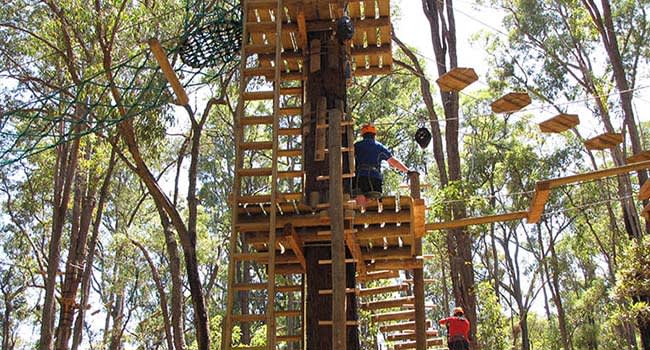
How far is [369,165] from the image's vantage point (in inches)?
269

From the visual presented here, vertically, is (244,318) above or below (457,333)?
above

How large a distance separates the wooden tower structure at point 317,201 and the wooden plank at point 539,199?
1280 mm

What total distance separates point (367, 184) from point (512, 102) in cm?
295

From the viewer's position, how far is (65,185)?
13773 mm

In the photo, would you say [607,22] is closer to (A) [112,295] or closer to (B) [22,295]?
(A) [112,295]

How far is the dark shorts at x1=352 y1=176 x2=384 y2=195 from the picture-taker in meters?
6.56

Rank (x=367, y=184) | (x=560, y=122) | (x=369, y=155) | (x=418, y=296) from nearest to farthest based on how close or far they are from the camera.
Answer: (x=367, y=184) → (x=369, y=155) → (x=418, y=296) → (x=560, y=122)

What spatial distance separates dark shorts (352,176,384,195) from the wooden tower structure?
0.10 m

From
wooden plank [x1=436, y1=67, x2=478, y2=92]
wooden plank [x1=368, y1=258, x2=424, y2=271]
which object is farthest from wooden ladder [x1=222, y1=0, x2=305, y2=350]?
wooden plank [x1=436, y1=67, x2=478, y2=92]

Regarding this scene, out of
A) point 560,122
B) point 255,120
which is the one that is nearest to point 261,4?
point 255,120

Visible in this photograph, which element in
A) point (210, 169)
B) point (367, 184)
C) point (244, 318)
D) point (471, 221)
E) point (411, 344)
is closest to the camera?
point (244, 318)

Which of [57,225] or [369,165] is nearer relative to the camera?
[369,165]

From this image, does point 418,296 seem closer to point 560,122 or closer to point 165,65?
point 560,122

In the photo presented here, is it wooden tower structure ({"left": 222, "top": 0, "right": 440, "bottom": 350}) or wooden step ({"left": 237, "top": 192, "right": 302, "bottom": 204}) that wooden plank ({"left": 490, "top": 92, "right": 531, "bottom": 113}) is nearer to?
wooden tower structure ({"left": 222, "top": 0, "right": 440, "bottom": 350})
